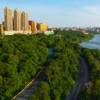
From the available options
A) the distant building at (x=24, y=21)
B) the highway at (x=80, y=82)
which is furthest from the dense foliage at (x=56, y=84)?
the distant building at (x=24, y=21)

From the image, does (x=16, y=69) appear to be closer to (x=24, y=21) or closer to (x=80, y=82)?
(x=80, y=82)

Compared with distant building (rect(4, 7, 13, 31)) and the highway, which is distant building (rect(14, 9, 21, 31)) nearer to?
distant building (rect(4, 7, 13, 31))

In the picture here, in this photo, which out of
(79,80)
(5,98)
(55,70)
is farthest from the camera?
(79,80)

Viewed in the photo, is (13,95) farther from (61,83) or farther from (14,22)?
(14,22)

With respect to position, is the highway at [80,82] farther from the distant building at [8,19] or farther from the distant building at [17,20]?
the distant building at [17,20]

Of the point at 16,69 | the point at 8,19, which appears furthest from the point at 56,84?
the point at 8,19

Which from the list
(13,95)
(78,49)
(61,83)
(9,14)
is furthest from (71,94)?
(9,14)

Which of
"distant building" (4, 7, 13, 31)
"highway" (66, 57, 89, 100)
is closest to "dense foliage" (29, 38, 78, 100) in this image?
"highway" (66, 57, 89, 100)

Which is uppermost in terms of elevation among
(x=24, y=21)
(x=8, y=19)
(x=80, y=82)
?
(x=8, y=19)
